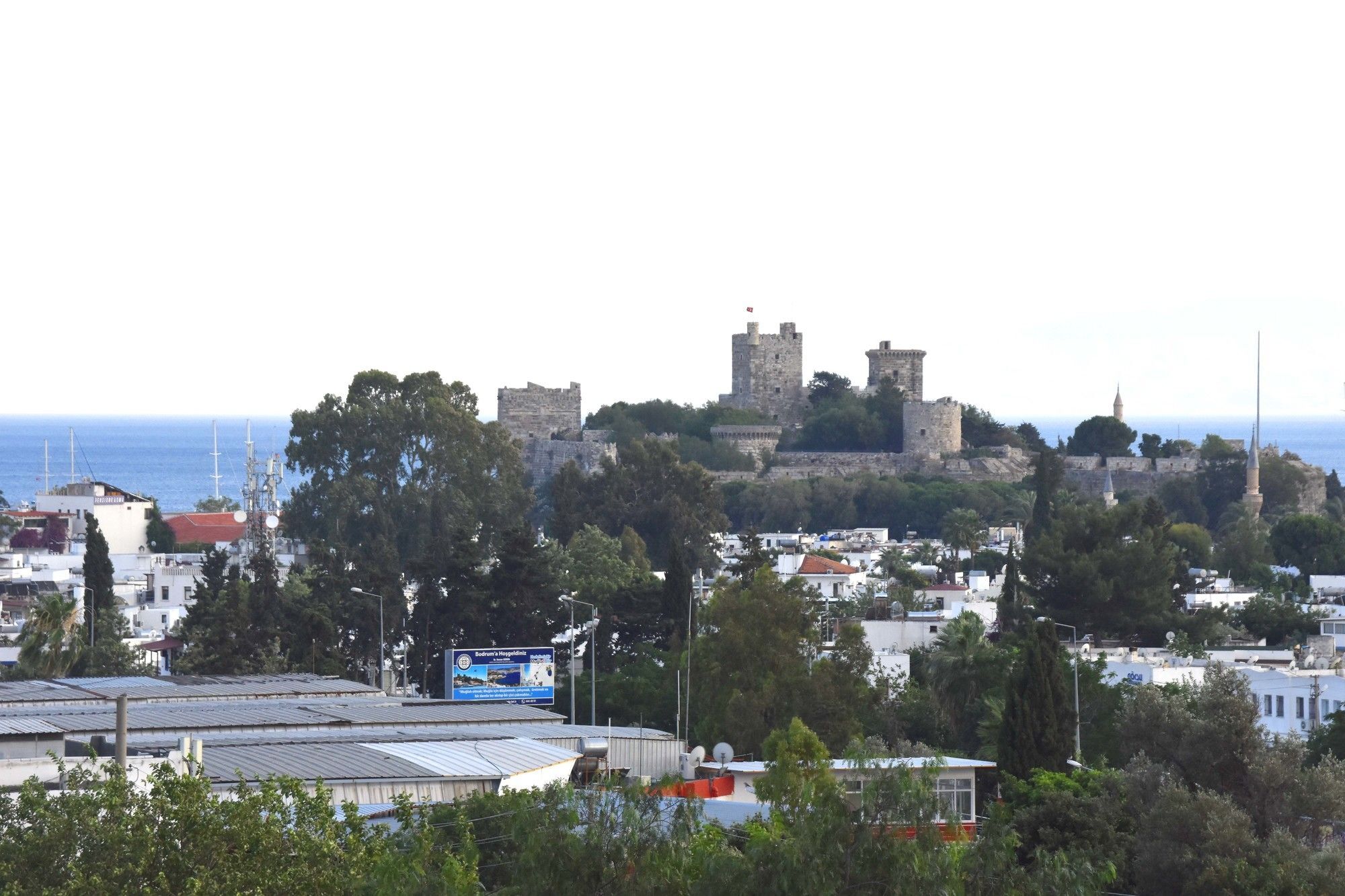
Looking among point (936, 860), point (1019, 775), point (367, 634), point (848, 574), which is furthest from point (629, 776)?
point (848, 574)

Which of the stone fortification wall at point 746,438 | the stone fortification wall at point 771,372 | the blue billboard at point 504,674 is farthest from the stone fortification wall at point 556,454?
the blue billboard at point 504,674

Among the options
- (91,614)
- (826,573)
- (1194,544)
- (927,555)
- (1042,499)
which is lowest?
(927,555)

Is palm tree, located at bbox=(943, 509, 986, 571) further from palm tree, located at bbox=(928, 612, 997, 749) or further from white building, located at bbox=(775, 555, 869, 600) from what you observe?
palm tree, located at bbox=(928, 612, 997, 749)

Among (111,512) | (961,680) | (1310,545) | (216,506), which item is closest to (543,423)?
(216,506)

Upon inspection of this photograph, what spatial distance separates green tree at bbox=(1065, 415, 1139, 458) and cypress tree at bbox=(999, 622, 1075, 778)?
7639 centimetres

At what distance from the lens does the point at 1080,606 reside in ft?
161

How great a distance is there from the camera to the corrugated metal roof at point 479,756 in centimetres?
2428

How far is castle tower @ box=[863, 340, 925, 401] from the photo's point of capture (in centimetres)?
11356

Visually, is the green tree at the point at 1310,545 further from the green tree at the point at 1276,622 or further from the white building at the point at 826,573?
the green tree at the point at 1276,622

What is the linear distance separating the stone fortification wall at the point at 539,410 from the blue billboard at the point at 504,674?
2703 inches

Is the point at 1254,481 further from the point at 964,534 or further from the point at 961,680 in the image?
the point at 961,680

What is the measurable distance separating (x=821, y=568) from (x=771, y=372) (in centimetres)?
4896

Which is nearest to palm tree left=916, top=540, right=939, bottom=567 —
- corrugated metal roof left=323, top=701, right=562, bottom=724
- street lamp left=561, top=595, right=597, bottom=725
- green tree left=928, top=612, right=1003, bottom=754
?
street lamp left=561, top=595, right=597, bottom=725

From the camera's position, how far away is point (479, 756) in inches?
1001
